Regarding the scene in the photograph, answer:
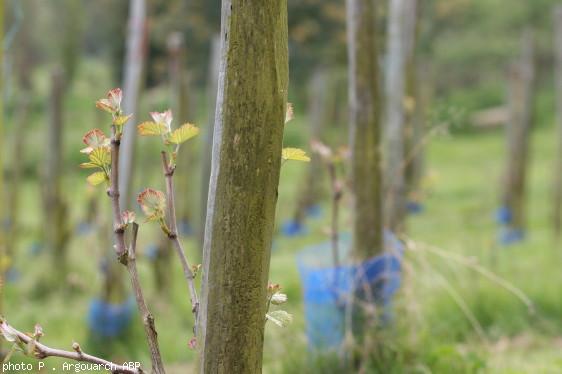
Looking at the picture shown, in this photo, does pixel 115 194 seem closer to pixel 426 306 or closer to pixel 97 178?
pixel 97 178

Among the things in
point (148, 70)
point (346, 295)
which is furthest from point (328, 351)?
point (148, 70)

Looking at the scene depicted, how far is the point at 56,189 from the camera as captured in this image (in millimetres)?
5539

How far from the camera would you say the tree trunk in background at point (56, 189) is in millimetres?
5238

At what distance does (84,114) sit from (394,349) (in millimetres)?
17360

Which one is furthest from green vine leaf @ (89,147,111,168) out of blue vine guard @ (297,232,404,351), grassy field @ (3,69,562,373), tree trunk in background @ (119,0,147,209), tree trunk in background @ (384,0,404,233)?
tree trunk in background @ (119,0,147,209)

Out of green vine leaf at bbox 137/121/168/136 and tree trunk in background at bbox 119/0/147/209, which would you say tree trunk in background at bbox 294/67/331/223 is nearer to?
tree trunk in background at bbox 119/0/147/209

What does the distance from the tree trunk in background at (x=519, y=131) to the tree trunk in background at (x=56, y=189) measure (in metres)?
4.00

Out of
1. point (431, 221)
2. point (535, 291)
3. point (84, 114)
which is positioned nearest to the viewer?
point (535, 291)

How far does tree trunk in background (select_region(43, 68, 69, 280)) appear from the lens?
5.24 metres

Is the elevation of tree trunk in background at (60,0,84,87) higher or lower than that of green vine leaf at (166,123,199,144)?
higher

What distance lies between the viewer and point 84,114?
62.1 feet

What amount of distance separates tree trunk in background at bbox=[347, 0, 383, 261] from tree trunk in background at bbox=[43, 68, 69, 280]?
2.98 metres

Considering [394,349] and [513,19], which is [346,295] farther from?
[513,19]

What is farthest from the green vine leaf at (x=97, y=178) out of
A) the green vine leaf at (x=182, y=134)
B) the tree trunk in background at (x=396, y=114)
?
the tree trunk in background at (x=396, y=114)
